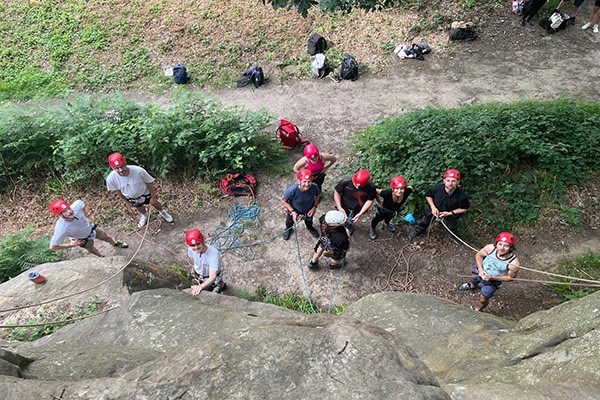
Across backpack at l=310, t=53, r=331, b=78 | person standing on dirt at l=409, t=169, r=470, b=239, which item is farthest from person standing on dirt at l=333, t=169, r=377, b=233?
backpack at l=310, t=53, r=331, b=78

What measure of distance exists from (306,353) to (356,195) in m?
4.62

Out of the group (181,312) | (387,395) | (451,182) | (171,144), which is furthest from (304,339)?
(171,144)

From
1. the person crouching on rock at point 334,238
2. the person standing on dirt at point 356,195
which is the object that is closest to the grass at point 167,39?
the person standing on dirt at point 356,195

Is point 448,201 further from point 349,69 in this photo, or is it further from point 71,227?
point 349,69

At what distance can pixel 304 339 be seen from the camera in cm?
270

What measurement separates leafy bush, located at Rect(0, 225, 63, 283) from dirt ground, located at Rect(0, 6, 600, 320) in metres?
1.24

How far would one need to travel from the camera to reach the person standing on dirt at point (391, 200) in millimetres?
6699

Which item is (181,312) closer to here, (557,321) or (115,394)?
(115,394)

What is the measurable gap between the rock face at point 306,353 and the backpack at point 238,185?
12.1ft

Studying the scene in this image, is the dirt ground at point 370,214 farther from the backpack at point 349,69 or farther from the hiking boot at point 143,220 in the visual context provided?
the backpack at point 349,69

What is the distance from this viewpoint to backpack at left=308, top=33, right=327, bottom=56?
13148mm

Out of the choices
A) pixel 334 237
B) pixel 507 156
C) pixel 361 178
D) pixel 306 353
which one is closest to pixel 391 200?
pixel 361 178

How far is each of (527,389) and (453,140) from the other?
591cm

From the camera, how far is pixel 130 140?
9.45 meters
